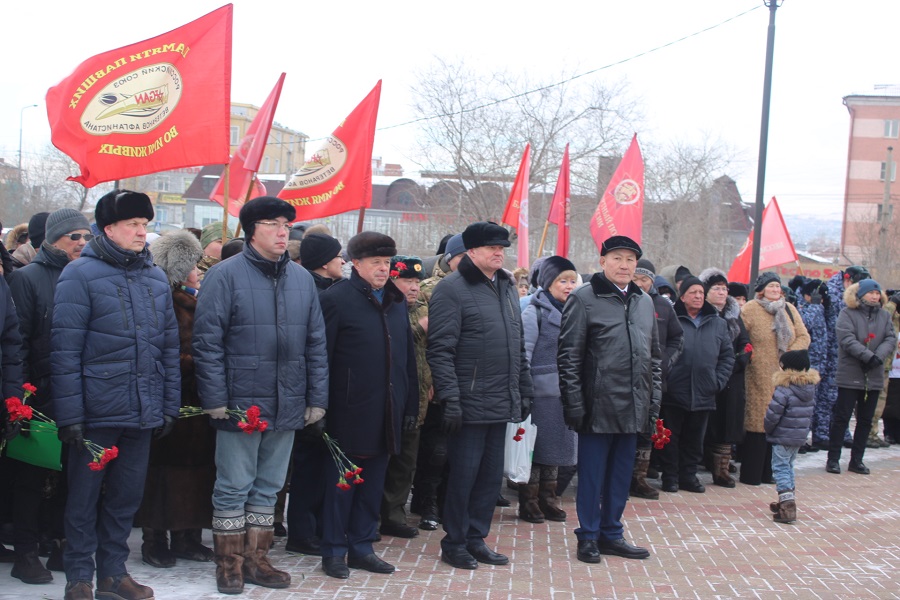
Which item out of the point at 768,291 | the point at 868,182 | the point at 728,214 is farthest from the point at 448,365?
the point at 868,182

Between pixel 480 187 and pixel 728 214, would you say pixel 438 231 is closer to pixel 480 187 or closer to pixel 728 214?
pixel 480 187

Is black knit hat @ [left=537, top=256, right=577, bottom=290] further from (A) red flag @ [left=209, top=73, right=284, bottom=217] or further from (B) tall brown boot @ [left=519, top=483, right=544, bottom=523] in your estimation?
(A) red flag @ [left=209, top=73, right=284, bottom=217]

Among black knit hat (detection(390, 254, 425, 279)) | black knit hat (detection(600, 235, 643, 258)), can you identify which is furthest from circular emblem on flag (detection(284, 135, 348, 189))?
black knit hat (detection(600, 235, 643, 258))

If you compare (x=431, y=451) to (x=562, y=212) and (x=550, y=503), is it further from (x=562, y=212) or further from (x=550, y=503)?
(x=562, y=212)

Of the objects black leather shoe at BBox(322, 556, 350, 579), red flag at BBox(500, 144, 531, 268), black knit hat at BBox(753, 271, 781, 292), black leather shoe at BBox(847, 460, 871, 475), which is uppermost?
red flag at BBox(500, 144, 531, 268)

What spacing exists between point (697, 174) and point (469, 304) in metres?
36.8

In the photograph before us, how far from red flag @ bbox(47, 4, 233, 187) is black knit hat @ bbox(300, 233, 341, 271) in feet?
4.28

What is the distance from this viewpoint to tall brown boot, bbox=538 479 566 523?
7805mm

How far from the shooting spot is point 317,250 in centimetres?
673

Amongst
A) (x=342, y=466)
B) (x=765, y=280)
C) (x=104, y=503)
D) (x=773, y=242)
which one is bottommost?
(x=104, y=503)

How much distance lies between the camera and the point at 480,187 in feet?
120

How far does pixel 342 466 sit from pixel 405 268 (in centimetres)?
148

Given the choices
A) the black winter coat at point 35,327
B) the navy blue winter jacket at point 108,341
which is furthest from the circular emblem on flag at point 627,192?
the black winter coat at point 35,327

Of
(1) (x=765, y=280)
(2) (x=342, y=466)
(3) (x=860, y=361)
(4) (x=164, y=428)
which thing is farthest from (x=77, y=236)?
(3) (x=860, y=361)
